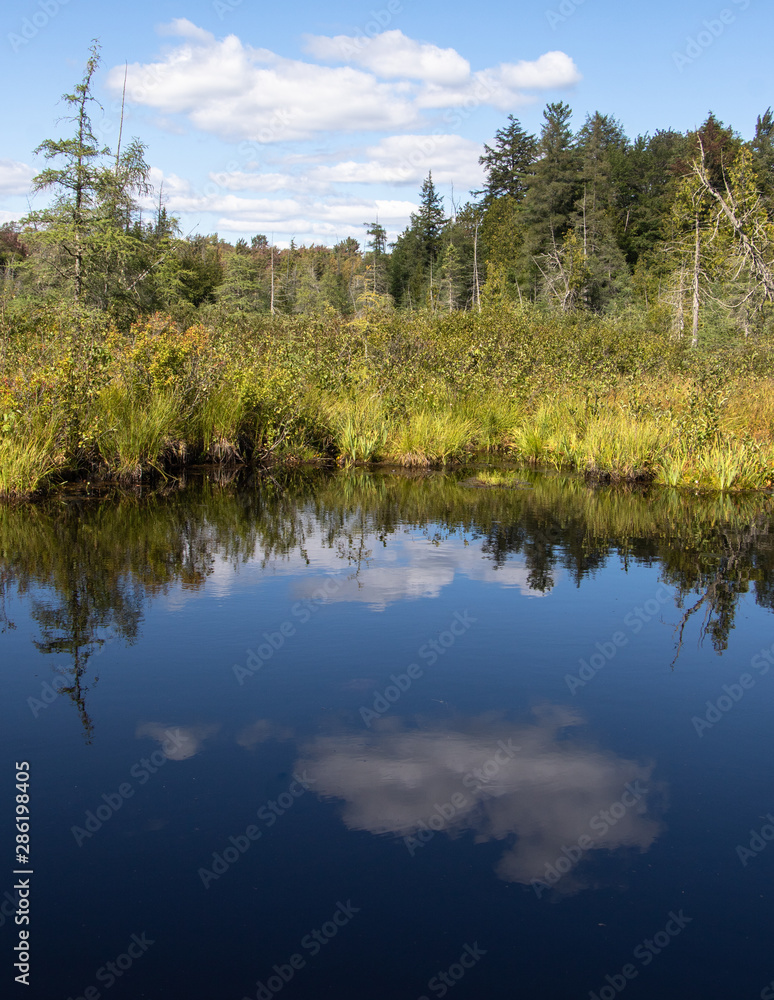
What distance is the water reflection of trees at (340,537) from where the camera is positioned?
6277 mm

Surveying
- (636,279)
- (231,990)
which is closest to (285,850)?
(231,990)

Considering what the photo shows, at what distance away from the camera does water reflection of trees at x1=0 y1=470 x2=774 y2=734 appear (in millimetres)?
6277

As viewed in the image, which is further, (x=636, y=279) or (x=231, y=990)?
(x=636, y=279)

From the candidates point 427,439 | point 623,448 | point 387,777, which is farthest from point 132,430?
point 387,777

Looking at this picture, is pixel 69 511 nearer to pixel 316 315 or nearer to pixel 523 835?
pixel 523 835

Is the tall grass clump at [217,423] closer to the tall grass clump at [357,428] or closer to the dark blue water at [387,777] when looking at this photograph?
the tall grass clump at [357,428]

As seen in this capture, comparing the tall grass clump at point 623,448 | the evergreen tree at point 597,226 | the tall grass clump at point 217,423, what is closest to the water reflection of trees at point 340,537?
the tall grass clump at point 623,448

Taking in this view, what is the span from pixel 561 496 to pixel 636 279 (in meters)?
47.9

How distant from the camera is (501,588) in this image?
686 cm

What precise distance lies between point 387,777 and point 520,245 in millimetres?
63760

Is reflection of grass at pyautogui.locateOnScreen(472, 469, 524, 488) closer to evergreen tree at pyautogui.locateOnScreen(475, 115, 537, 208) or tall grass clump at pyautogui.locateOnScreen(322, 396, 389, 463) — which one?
tall grass clump at pyautogui.locateOnScreen(322, 396, 389, 463)

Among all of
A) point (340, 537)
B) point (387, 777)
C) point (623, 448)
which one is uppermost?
point (623, 448)

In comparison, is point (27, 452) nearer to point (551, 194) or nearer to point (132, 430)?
point (132, 430)

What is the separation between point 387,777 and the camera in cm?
381
